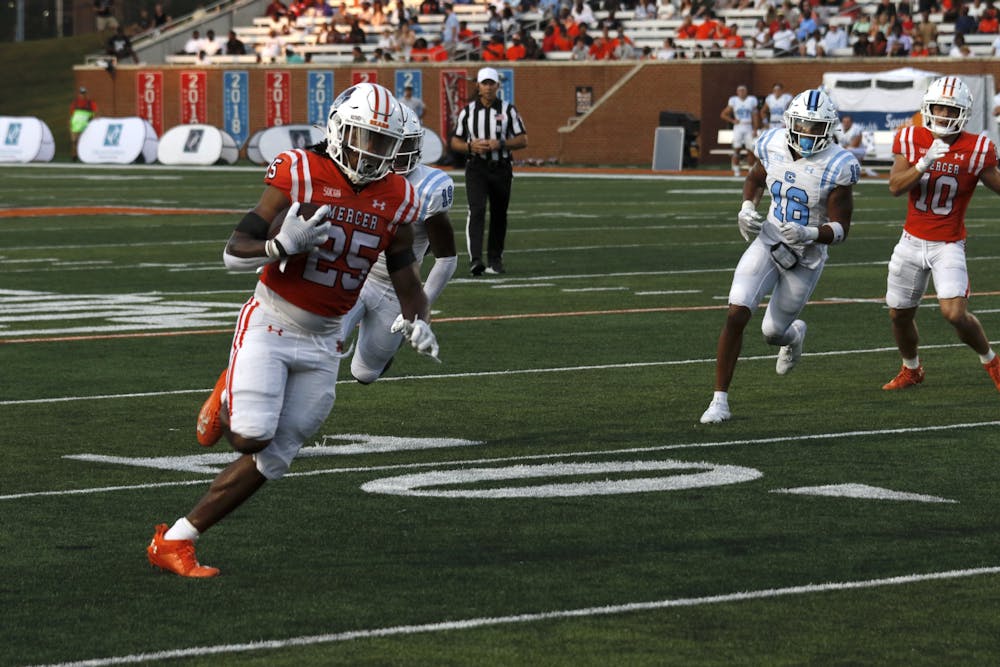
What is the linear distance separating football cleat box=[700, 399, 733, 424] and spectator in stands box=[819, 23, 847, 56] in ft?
106

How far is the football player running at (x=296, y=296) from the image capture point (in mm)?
6441

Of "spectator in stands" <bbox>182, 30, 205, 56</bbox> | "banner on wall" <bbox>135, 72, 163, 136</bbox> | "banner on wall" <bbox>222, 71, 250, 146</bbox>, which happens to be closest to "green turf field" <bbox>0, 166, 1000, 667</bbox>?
"banner on wall" <bbox>222, 71, 250, 146</bbox>

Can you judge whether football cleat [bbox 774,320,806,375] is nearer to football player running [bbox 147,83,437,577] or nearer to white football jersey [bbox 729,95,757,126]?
football player running [bbox 147,83,437,577]

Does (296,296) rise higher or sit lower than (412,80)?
higher

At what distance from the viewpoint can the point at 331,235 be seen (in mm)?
6625

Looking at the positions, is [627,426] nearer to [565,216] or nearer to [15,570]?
[15,570]

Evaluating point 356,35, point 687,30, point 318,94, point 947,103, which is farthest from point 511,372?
point 356,35

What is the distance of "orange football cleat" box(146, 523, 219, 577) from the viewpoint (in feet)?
20.9

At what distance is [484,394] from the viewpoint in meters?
10.8

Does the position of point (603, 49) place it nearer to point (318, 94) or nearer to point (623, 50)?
point (623, 50)

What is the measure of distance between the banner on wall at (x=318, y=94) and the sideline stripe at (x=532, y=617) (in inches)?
1625

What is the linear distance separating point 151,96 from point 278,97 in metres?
4.36

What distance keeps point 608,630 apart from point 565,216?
793 inches

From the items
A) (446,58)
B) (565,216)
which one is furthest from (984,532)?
(446,58)
